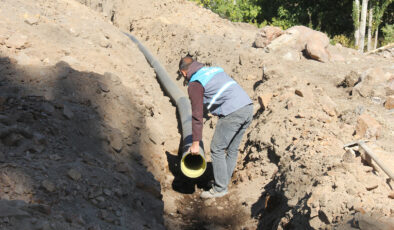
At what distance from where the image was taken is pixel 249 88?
6.80 m

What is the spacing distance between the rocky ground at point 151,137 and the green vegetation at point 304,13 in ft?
22.6

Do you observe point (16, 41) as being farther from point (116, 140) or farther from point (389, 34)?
point (389, 34)

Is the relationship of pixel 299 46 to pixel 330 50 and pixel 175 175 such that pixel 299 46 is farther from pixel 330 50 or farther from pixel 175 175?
pixel 175 175

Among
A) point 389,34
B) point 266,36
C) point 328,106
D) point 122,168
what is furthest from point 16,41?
point 389,34

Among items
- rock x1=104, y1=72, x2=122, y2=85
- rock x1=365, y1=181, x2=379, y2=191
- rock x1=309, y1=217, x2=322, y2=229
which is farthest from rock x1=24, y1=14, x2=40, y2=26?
rock x1=365, y1=181, x2=379, y2=191

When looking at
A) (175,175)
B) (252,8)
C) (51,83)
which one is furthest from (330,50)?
(252,8)

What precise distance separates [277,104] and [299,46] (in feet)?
10.1

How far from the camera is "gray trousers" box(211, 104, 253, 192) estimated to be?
427cm

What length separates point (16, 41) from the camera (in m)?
5.62

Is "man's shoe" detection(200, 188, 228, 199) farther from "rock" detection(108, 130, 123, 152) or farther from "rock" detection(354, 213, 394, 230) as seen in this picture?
"rock" detection(354, 213, 394, 230)

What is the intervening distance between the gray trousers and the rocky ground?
0.30 m

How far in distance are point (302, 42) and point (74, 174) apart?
20.7 feet

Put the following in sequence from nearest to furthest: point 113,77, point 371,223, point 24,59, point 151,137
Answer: point 371,223 < point 24,59 < point 151,137 < point 113,77

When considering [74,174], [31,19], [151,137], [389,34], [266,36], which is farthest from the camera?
[389,34]
